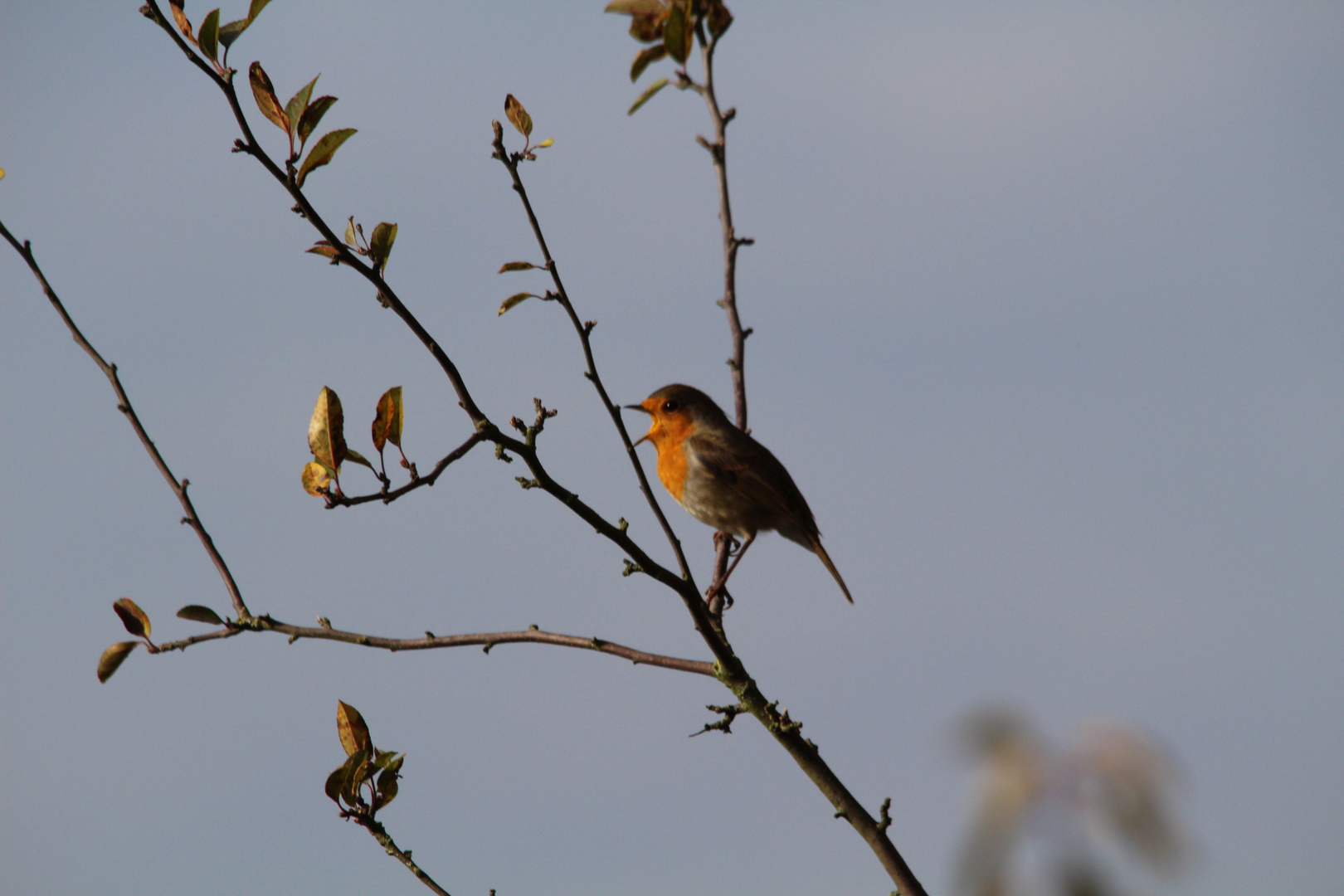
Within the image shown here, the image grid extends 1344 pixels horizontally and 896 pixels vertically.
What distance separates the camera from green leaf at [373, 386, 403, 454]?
283 cm

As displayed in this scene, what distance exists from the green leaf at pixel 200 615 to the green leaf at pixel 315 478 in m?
0.41

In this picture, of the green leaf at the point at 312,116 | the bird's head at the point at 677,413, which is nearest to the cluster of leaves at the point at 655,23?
the green leaf at the point at 312,116

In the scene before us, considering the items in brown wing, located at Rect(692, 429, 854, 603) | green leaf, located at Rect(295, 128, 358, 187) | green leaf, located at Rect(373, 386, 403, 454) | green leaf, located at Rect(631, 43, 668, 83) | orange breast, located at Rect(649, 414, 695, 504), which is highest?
orange breast, located at Rect(649, 414, 695, 504)

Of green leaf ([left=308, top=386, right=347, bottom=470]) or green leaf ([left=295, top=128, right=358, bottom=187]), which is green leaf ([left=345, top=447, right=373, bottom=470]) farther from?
green leaf ([left=295, top=128, right=358, bottom=187])

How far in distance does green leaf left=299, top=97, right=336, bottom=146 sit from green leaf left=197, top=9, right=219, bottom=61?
0.76ft

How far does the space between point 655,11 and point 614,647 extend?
1885 mm

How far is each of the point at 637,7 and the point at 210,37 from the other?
125 cm

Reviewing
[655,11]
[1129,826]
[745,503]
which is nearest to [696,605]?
[1129,826]

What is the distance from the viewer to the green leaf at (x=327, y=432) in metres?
2.78

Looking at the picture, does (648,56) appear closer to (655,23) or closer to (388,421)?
(655,23)

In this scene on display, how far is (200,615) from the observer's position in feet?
9.27

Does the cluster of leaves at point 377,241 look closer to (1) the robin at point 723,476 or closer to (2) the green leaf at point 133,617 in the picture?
(2) the green leaf at point 133,617

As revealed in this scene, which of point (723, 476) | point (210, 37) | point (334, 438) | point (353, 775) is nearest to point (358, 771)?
point (353, 775)

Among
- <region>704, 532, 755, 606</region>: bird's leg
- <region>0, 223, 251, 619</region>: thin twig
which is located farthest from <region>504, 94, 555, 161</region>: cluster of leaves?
<region>704, 532, 755, 606</region>: bird's leg
